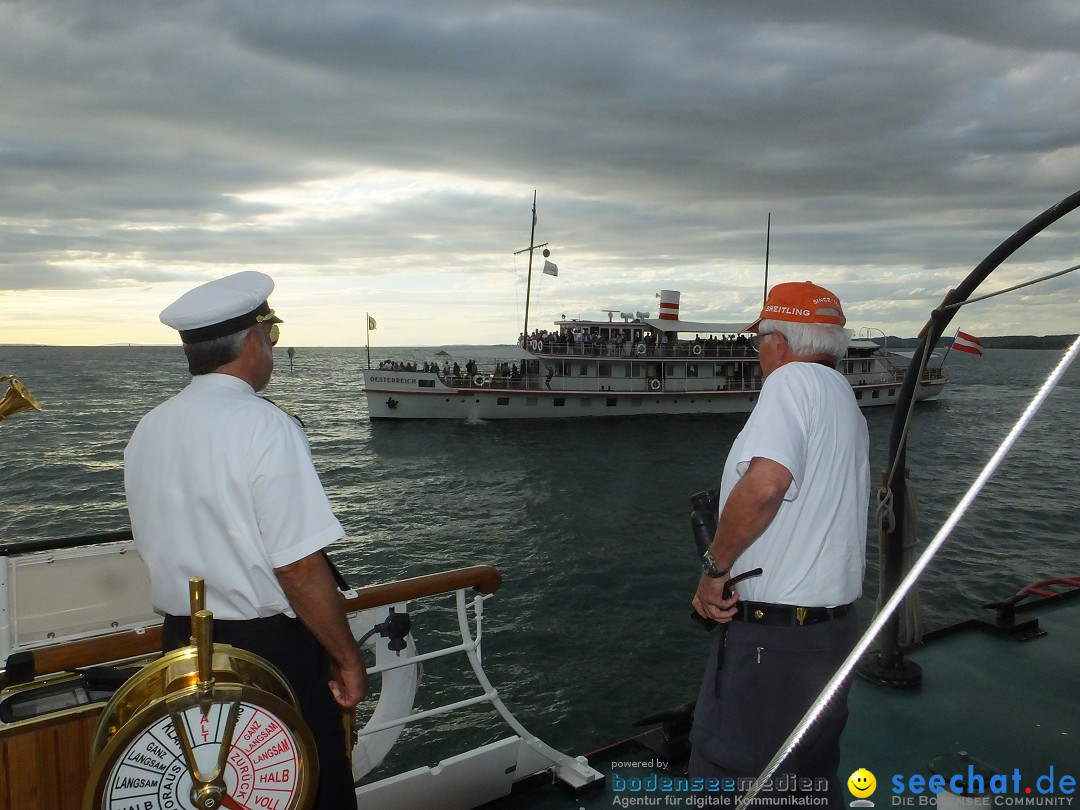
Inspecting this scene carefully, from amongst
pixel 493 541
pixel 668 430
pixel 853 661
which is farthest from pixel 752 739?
pixel 668 430

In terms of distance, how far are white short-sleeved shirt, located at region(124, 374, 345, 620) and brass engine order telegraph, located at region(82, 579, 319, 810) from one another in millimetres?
210

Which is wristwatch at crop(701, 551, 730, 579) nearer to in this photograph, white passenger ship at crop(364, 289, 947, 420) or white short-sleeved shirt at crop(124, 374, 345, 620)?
white short-sleeved shirt at crop(124, 374, 345, 620)

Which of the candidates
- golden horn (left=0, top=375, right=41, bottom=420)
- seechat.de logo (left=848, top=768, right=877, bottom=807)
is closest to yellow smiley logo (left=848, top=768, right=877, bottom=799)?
seechat.de logo (left=848, top=768, right=877, bottom=807)

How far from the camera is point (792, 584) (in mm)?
2232

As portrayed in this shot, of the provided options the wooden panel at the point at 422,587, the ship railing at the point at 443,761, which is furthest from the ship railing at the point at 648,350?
the wooden panel at the point at 422,587

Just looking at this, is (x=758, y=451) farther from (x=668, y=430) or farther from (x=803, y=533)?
(x=668, y=430)

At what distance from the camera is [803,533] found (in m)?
2.23

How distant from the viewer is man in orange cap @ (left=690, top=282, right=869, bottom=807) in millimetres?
2213

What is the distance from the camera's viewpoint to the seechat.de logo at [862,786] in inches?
126

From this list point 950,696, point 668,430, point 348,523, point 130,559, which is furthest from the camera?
point 668,430

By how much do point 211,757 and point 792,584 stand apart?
5.19 feet

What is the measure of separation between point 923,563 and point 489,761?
208 cm

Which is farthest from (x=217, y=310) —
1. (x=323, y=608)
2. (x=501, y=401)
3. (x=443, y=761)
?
(x=501, y=401)

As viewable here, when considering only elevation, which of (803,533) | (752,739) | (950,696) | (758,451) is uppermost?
(758,451)
